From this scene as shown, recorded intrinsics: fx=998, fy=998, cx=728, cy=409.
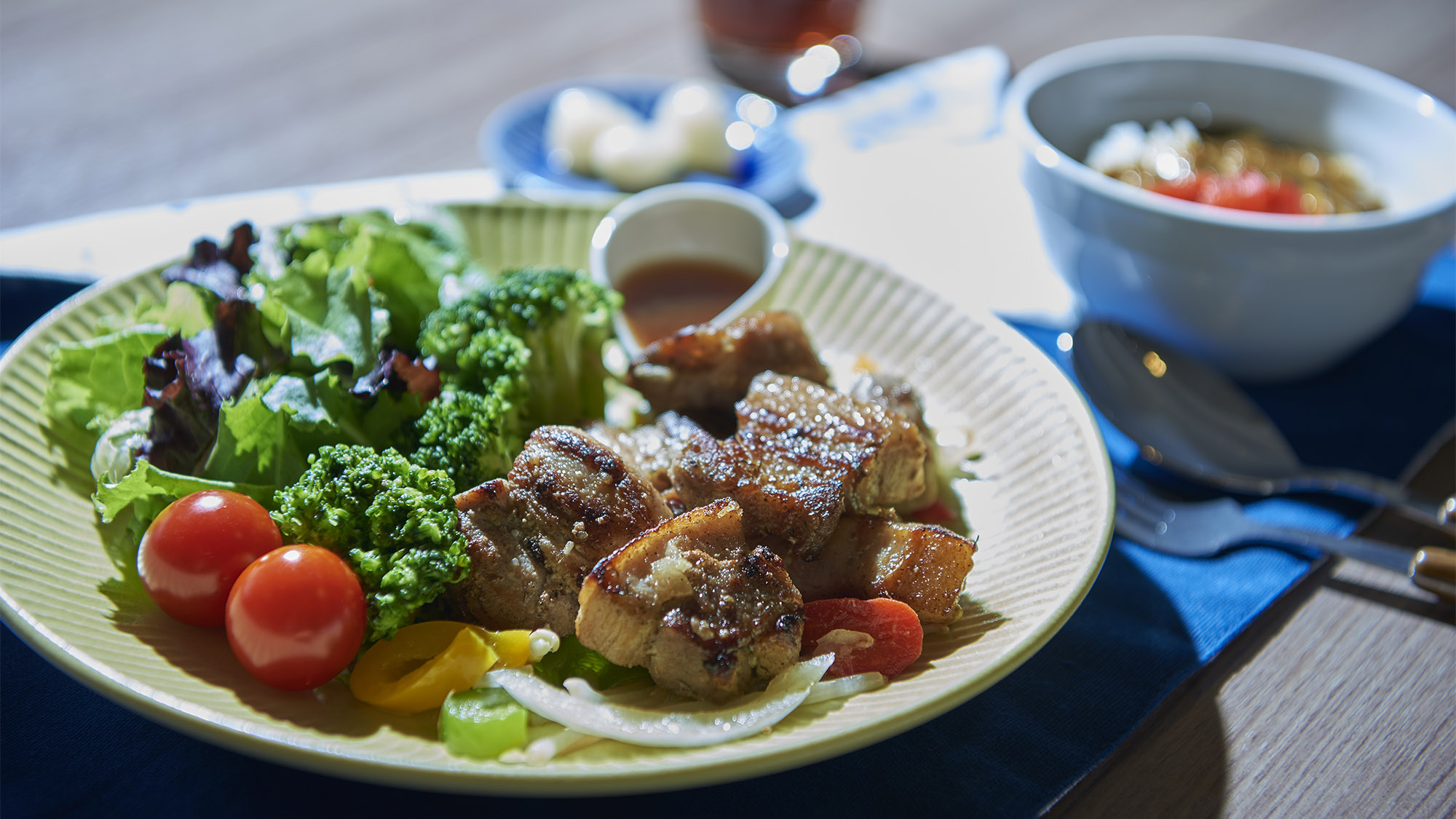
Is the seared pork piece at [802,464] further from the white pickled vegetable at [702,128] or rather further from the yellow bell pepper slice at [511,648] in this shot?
the white pickled vegetable at [702,128]

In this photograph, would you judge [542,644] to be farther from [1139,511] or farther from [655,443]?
[1139,511]

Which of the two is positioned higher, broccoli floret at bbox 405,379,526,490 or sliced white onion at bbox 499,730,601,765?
broccoli floret at bbox 405,379,526,490

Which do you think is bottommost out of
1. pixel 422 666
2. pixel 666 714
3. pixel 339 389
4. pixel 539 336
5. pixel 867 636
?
pixel 867 636

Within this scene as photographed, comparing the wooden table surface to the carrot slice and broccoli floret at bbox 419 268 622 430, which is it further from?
broccoli floret at bbox 419 268 622 430

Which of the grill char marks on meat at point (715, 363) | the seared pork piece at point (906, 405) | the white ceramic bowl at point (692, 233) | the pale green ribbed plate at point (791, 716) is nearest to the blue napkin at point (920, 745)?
the pale green ribbed plate at point (791, 716)

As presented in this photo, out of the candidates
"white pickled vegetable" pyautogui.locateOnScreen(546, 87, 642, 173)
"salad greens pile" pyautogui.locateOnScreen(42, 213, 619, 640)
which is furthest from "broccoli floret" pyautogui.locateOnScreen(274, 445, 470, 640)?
"white pickled vegetable" pyautogui.locateOnScreen(546, 87, 642, 173)

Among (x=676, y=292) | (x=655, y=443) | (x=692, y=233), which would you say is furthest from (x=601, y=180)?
(x=655, y=443)

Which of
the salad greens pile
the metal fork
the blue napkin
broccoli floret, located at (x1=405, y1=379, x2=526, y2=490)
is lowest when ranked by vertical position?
the metal fork
